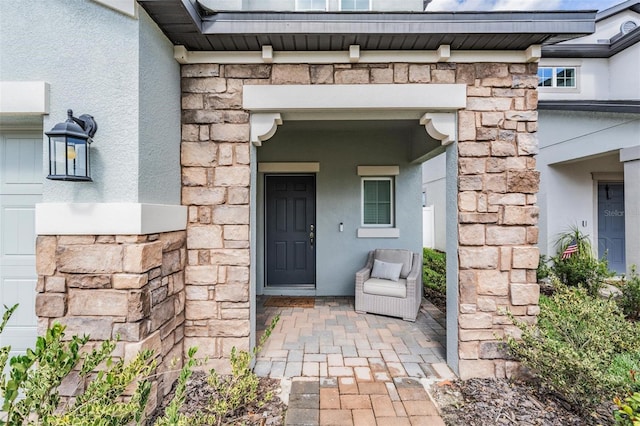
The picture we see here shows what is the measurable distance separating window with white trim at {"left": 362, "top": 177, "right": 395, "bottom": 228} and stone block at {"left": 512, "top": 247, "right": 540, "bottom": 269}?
2646 mm

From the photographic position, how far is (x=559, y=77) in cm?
732

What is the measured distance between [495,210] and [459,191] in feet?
1.15

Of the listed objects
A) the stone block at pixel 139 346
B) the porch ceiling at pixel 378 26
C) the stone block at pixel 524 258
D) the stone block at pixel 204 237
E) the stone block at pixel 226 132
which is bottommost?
the stone block at pixel 139 346

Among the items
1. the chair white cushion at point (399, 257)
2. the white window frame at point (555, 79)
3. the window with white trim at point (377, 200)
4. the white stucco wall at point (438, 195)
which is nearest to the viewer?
the chair white cushion at point (399, 257)

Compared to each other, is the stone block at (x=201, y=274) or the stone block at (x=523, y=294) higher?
the stone block at (x=201, y=274)

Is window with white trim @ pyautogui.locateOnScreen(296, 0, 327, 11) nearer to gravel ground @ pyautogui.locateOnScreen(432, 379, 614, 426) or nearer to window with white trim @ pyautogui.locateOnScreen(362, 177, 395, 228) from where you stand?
window with white trim @ pyautogui.locateOnScreen(362, 177, 395, 228)

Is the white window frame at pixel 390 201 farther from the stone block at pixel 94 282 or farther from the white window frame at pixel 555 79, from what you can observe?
the white window frame at pixel 555 79

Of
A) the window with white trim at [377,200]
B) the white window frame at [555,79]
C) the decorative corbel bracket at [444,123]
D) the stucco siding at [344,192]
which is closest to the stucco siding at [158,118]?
the decorative corbel bracket at [444,123]

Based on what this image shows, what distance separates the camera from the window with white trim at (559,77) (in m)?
7.26

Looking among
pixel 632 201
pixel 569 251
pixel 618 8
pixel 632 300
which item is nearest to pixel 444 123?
pixel 632 300

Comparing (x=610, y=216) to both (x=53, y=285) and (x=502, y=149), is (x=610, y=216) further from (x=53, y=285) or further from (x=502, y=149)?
(x=53, y=285)

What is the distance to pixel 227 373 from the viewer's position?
2652 millimetres

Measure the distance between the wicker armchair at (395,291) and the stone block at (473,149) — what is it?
6.34ft

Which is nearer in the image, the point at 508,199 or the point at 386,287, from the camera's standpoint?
the point at 508,199
